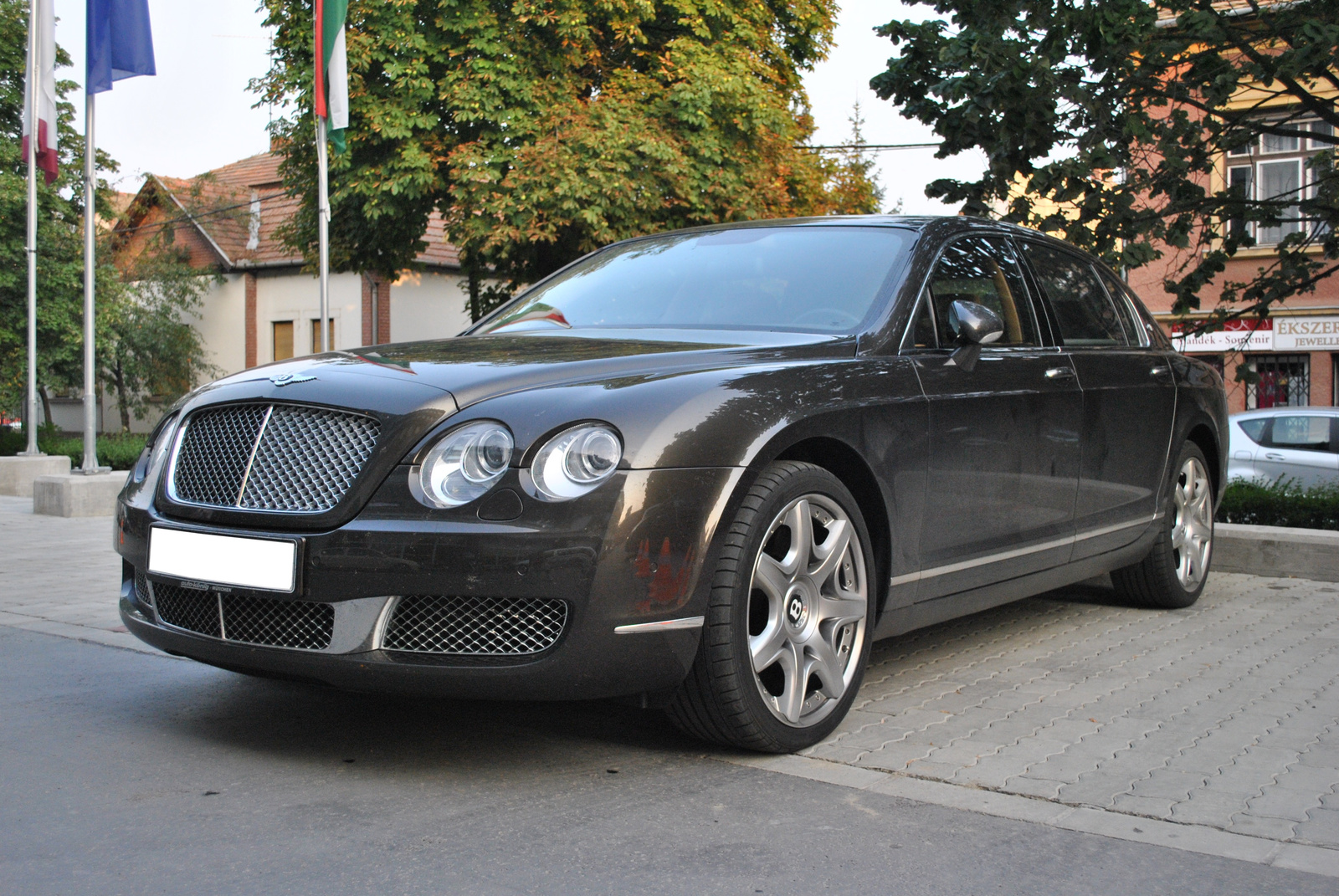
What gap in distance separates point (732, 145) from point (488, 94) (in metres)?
4.25

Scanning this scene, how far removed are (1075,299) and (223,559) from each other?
373 cm

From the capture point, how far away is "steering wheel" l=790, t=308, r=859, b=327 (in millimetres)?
4305

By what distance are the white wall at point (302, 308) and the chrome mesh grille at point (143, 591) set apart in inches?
1268

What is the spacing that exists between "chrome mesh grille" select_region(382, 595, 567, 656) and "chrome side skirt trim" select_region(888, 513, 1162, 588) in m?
1.28

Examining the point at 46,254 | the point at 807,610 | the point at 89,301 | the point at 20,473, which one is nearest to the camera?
the point at 807,610

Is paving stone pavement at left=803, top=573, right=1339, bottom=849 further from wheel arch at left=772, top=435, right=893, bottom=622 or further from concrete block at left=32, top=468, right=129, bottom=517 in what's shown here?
concrete block at left=32, top=468, right=129, bottom=517

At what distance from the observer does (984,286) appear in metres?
4.93

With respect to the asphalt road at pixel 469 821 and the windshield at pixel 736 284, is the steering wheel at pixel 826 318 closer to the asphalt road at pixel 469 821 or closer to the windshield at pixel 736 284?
the windshield at pixel 736 284

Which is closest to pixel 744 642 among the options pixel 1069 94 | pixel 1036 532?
pixel 1036 532

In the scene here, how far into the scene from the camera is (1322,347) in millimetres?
24672

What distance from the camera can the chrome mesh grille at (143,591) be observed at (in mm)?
3770

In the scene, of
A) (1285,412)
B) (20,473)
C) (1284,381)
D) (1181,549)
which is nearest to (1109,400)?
(1181,549)

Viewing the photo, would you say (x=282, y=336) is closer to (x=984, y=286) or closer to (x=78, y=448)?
(x=78, y=448)

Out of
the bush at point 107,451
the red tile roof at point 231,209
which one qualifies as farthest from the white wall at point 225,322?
the bush at point 107,451
